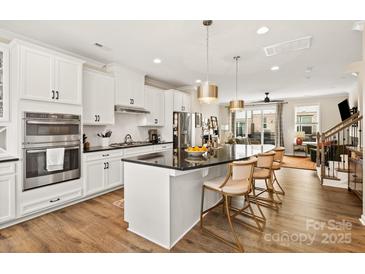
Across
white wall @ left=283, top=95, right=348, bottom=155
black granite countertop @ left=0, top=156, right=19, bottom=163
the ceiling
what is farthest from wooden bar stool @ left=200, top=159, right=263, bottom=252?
white wall @ left=283, top=95, right=348, bottom=155

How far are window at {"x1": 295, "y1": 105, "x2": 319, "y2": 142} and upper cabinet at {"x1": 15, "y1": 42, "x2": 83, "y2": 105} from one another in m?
9.02

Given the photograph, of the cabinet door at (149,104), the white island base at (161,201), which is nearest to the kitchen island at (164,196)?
the white island base at (161,201)

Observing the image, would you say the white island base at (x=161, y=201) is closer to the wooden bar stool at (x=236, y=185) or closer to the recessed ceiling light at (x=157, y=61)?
the wooden bar stool at (x=236, y=185)

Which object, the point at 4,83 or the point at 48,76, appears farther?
the point at 48,76

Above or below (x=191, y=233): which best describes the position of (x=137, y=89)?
above

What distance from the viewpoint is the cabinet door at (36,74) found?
8.04 feet

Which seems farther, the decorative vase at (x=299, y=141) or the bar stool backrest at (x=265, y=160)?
the decorative vase at (x=299, y=141)

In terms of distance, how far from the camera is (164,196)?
6.18 ft

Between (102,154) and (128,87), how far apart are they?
170 cm

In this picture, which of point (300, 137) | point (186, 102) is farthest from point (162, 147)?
point (300, 137)

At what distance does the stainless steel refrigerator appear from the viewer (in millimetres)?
5328

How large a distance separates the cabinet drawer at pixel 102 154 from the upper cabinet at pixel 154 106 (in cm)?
134

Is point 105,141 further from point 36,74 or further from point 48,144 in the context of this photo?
point 36,74
